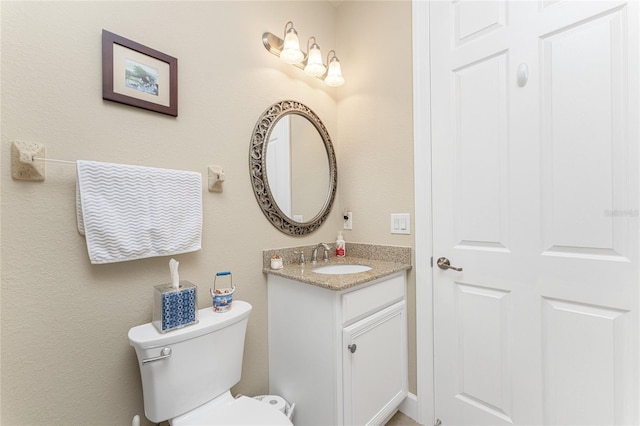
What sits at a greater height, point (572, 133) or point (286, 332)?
point (572, 133)

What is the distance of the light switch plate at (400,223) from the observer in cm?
163

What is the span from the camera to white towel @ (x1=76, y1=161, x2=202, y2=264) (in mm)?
953

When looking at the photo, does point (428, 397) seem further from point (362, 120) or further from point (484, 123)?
point (362, 120)

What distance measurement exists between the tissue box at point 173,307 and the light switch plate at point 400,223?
3.75 ft

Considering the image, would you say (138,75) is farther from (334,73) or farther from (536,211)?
(536,211)

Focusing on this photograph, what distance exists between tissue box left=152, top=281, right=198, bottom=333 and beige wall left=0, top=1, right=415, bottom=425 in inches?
5.1

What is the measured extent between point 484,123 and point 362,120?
75 cm

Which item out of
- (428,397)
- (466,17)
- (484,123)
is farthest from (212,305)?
(466,17)

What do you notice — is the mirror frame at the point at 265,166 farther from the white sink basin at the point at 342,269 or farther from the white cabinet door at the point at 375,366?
the white cabinet door at the point at 375,366

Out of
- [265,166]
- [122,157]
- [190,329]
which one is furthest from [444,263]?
[122,157]

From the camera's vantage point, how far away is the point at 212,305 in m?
1.30

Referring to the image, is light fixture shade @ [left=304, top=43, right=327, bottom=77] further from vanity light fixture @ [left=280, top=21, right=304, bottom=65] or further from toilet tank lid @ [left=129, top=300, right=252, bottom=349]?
toilet tank lid @ [left=129, top=300, right=252, bottom=349]

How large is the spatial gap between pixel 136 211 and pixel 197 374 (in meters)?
0.67

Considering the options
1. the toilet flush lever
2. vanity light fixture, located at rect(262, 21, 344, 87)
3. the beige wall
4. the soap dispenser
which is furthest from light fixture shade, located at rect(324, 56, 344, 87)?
the toilet flush lever
